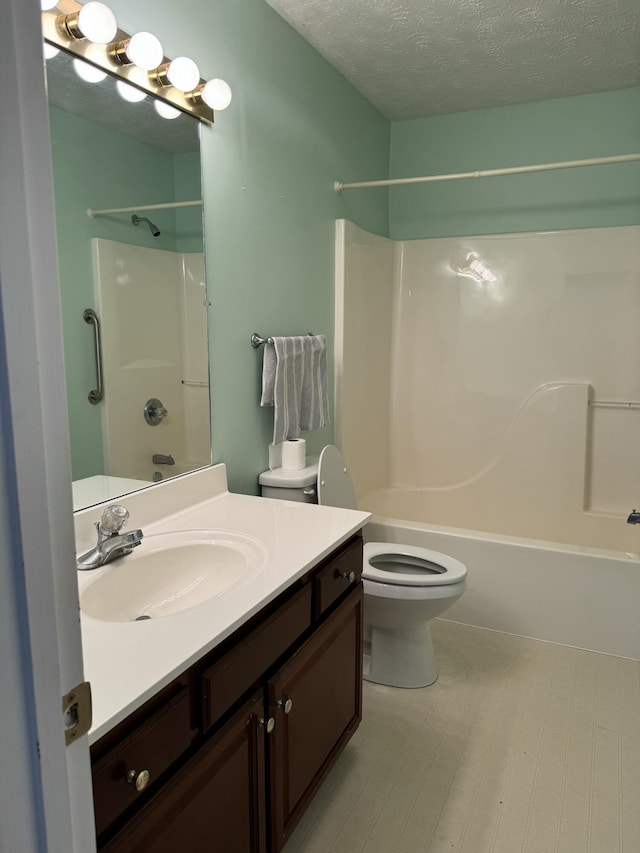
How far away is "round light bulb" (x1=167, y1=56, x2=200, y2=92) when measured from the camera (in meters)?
1.65

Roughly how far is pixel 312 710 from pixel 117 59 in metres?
1.71

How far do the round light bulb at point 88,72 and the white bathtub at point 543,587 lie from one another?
6.69 ft

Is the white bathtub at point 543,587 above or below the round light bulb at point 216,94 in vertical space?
below

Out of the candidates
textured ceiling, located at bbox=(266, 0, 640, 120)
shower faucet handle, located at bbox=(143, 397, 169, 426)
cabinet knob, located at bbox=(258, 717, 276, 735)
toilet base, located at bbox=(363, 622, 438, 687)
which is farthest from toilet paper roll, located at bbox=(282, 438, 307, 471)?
textured ceiling, located at bbox=(266, 0, 640, 120)

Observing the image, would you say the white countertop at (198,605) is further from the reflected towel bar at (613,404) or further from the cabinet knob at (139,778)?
the reflected towel bar at (613,404)

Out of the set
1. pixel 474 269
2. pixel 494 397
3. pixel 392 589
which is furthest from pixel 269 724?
pixel 474 269

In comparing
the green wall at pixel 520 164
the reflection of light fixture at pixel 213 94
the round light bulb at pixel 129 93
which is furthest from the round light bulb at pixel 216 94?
the green wall at pixel 520 164

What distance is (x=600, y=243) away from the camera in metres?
3.07

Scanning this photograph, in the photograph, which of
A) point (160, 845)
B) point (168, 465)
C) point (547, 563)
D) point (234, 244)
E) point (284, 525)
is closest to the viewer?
point (160, 845)

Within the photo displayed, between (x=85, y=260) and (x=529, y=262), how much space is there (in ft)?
7.94

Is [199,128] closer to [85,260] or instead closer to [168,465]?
[85,260]

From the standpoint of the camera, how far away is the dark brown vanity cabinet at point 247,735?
96 cm

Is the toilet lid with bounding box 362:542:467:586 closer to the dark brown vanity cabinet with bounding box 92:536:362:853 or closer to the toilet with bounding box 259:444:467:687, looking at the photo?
the toilet with bounding box 259:444:467:687

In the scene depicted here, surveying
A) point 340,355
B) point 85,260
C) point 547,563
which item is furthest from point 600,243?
point 85,260
